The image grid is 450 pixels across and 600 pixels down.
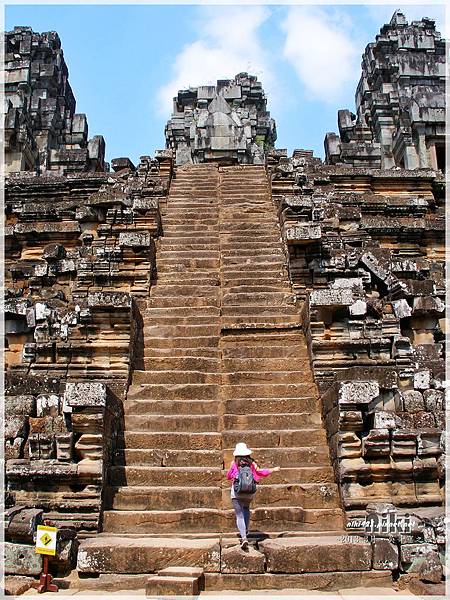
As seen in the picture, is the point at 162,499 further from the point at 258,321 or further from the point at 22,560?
the point at 258,321

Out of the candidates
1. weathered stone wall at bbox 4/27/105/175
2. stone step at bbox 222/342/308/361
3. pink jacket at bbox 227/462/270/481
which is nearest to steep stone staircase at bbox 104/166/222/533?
stone step at bbox 222/342/308/361

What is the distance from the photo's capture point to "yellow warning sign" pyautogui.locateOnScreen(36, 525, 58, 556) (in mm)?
5824

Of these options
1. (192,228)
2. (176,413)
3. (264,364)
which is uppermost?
(192,228)

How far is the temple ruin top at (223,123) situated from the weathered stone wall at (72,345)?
449 inches

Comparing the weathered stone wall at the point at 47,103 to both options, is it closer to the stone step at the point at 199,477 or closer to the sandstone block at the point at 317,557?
the stone step at the point at 199,477

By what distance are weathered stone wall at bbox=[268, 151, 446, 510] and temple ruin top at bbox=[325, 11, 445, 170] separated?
9.06m

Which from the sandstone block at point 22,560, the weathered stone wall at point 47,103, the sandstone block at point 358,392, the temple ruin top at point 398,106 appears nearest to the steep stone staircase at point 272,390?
the sandstone block at point 358,392

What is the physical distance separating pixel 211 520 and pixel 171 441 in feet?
4.10

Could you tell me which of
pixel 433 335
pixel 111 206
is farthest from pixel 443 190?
pixel 111 206

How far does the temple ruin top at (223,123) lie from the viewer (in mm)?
24359

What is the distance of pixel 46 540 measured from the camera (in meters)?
5.86

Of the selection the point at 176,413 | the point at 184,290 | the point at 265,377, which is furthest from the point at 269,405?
the point at 184,290

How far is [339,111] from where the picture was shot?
2545 cm

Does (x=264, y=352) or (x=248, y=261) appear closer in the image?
(x=264, y=352)
